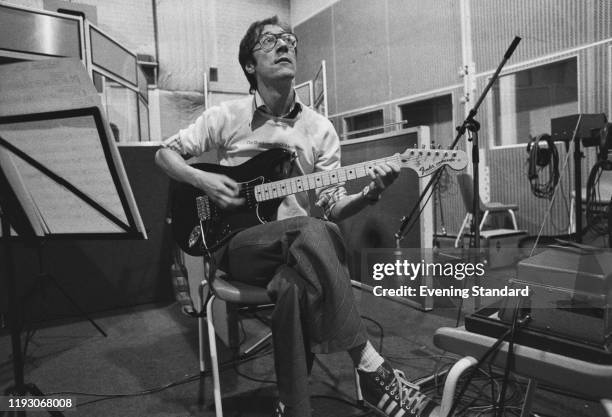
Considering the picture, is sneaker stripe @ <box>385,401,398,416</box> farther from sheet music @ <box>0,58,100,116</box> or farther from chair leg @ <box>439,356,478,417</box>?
sheet music @ <box>0,58,100,116</box>

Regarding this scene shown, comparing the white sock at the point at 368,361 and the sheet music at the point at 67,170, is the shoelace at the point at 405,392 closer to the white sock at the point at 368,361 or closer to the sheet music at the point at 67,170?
the white sock at the point at 368,361

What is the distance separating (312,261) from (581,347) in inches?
25.4

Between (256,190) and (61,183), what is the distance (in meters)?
0.59

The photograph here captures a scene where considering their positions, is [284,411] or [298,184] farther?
[298,184]

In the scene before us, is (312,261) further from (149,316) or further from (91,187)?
(149,316)

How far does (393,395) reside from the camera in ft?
3.62

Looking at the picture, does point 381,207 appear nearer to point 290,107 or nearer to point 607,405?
point 290,107

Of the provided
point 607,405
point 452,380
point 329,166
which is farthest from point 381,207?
Result: point 607,405

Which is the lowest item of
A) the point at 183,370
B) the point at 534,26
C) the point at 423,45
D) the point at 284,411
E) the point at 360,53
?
the point at 183,370

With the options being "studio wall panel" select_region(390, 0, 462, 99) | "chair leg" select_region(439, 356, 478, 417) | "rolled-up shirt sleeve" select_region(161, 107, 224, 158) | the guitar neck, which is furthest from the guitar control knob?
"studio wall panel" select_region(390, 0, 462, 99)

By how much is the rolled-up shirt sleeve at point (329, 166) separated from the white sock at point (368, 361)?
1.94 feet

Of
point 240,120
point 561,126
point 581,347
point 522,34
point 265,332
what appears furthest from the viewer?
point 522,34

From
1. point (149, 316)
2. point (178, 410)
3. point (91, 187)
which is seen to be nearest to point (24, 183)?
point (91, 187)

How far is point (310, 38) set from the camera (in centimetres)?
697
